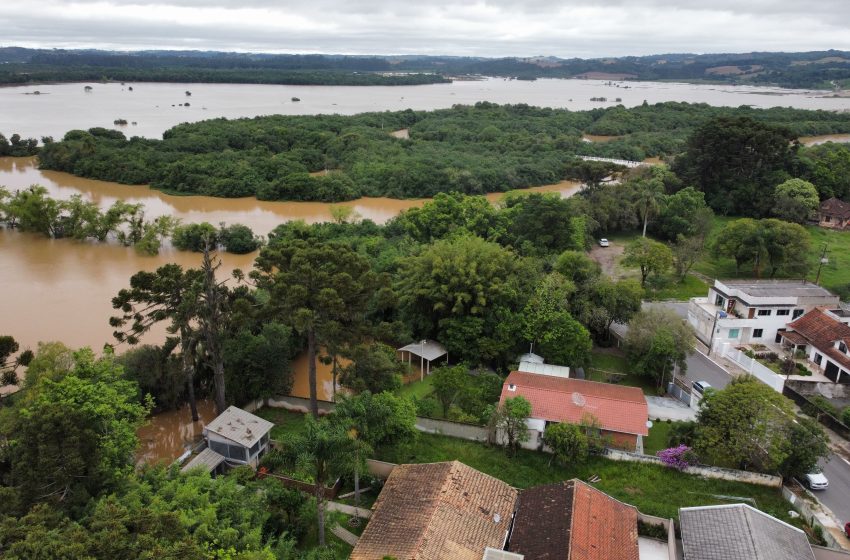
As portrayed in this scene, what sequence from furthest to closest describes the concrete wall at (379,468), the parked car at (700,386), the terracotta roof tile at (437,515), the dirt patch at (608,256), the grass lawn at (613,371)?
the dirt patch at (608,256)
the grass lawn at (613,371)
the parked car at (700,386)
the concrete wall at (379,468)
the terracotta roof tile at (437,515)

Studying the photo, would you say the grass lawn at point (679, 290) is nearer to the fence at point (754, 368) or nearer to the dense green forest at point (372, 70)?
the fence at point (754, 368)

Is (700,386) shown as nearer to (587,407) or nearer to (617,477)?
(587,407)

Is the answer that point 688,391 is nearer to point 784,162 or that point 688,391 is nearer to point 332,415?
point 332,415

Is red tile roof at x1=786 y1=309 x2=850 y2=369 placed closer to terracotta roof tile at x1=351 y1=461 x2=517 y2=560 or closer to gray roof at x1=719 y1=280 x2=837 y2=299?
gray roof at x1=719 y1=280 x2=837 y2=299

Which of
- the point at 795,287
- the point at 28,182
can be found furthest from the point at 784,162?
the point at 28,182

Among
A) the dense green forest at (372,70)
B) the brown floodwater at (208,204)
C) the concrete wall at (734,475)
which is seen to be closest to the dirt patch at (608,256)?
the brown floodwater at (208,204)

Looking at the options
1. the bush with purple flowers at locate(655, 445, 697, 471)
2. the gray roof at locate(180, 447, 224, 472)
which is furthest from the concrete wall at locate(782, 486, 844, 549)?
the gray roof at locate(180, 447, 224, 472)
